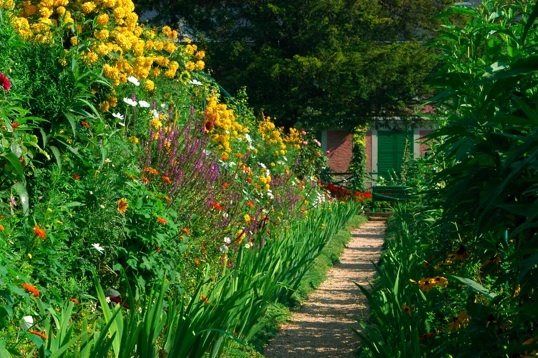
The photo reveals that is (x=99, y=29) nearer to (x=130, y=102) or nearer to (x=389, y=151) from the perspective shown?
(x=130, y=102)

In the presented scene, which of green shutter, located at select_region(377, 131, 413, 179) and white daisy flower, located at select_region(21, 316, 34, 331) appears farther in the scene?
green shutter, located at select_region(377, 131, 413, 179)

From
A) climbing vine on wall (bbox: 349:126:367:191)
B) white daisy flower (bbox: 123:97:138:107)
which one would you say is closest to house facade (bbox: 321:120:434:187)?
climbing vine on wall (bbox: 349:126:367:191)

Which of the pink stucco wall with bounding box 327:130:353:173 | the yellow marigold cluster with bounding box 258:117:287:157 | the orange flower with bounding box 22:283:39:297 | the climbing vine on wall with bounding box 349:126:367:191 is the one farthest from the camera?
the pink stucco wall with bounding box 327:130:353:173

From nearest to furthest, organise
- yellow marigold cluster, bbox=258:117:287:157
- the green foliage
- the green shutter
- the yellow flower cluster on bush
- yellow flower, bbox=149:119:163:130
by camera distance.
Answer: the green foliage
the yellow flower cluster on bush
yellow flower, bbox=149:119:163:130
yellow marigold cluster, bbox=258:117:287:157
the green shutter

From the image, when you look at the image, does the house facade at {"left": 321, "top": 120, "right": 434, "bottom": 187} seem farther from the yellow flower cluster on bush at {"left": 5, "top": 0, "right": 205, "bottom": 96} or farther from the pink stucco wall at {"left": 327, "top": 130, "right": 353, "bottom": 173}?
the yellow flower cluster on bush at {"left": 5, "top": 0, "right": 205, "bottom": 96}

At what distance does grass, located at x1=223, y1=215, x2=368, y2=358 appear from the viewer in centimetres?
521

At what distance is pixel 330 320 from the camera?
22.9 ft

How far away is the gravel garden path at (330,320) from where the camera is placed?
591 cm

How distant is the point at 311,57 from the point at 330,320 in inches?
547

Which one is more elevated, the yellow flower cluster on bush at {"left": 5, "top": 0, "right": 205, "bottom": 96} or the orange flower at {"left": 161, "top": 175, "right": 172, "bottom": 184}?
the yellow flower cluster on bush at {"left": 5, "top": 0, "right": 205, "bottom": 96}

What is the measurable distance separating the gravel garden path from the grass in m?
0.06

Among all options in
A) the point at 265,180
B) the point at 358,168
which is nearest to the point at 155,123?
the point at 265,180

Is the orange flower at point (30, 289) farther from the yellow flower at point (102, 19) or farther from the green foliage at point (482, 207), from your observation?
the yellow flower at point (102, 19)

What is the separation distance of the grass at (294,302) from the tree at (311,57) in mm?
7537
